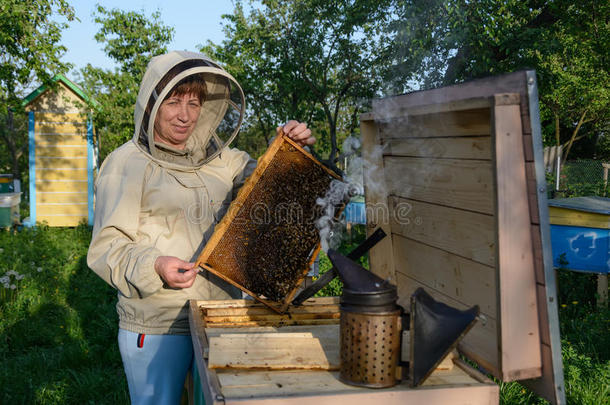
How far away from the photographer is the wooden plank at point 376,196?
7.50 ft

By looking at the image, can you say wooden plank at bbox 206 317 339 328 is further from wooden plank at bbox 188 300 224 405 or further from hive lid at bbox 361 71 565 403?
hive lid at bbox 361 71 565 403

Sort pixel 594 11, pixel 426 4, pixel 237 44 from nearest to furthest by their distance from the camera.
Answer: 1. pixel 426 4
2. pixel 594 11
3. pixel 237 44

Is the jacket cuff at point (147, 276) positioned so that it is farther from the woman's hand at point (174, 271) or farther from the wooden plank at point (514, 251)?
the wooden plank at point (514, 251)

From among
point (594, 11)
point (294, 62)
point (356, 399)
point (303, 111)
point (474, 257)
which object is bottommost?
point (356, 399)

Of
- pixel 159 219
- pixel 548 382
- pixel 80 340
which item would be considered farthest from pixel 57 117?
pixel 548 382

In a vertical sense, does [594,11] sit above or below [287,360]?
above

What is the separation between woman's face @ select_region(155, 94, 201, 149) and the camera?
2.32 meters

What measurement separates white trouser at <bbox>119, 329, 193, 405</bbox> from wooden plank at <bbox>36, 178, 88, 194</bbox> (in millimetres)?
10430

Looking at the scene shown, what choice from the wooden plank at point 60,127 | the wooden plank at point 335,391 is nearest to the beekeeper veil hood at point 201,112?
the wooden plank at point 335,391

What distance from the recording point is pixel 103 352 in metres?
4.75

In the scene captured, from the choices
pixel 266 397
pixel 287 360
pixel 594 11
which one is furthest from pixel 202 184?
pixel 594 11

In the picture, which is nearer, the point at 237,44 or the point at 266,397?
the point at 266,397

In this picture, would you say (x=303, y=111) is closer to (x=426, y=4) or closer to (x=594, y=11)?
(x=426, y=4)

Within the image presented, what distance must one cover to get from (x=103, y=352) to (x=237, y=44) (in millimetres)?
8111
